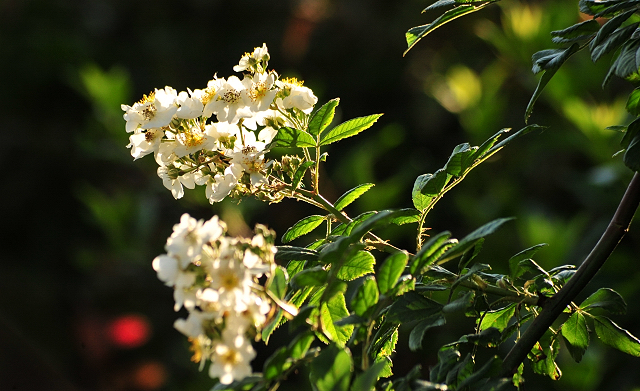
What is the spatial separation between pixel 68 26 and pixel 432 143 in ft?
8.33

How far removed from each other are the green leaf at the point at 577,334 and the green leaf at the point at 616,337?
0.6 inches

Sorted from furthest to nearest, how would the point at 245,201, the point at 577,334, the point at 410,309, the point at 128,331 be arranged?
the point at 128,331
the point at 245,201
the point at 577,334
the point at 410,309

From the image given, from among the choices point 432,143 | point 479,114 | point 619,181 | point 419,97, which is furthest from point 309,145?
point 419,97

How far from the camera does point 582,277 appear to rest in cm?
56

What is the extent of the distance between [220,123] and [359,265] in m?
0.24

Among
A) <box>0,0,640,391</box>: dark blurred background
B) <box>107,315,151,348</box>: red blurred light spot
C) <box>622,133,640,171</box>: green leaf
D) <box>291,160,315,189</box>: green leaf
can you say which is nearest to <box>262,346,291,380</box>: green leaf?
<box>291,160,315,189</box>: green leaf

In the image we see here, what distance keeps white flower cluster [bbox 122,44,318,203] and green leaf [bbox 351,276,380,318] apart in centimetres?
22

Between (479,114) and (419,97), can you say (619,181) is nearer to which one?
(479,114)

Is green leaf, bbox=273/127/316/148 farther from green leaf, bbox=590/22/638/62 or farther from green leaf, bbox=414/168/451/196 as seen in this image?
green leaf, bbox=590/22/638/62

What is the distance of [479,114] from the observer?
2346 mm

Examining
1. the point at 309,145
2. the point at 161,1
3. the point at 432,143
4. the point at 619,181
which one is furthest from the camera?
the point at 161,1

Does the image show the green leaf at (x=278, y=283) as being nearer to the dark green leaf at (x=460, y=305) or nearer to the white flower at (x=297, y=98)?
the dark green leaf at (x=460, y=305)

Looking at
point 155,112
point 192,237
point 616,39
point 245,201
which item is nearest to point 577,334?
point 616,39

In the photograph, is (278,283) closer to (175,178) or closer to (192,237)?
(192,237)
